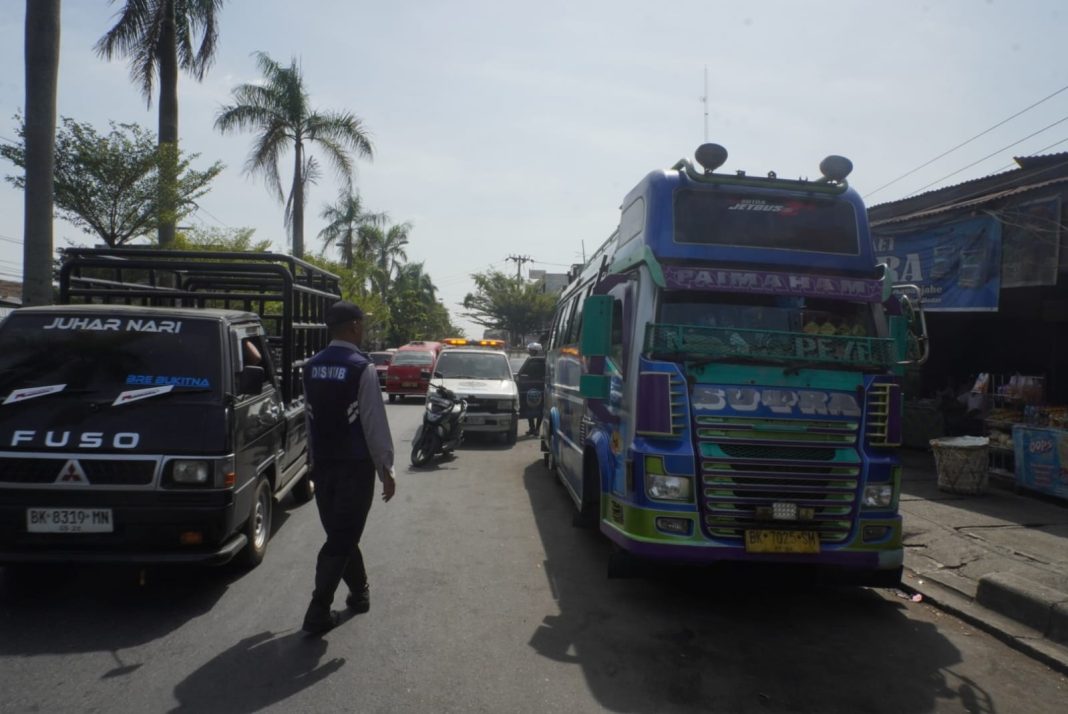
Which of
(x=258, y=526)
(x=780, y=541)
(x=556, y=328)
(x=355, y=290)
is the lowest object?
(x=258, y=526)

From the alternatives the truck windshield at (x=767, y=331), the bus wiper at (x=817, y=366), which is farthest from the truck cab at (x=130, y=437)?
the bus wiper at (x=817, y=366)

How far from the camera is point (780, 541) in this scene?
199 inches

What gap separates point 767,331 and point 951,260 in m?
6.98

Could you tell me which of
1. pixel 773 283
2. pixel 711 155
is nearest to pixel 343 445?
pixel 773 283

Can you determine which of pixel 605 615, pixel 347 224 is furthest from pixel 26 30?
pixel 347 224

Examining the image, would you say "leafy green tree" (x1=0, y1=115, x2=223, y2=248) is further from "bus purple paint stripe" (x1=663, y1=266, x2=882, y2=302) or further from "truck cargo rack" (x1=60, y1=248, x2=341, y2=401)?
"bus purple paint stripe" (x1=663, y1=266, x2=882, y2=302)

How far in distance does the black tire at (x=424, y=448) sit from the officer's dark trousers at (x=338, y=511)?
22.5 ft

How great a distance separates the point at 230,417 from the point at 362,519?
4.04 ft

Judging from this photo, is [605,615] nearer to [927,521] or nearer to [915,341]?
[915,341]

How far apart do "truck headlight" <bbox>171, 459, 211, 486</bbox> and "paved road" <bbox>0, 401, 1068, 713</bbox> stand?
0.87m

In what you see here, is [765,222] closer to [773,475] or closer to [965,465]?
[773,475]

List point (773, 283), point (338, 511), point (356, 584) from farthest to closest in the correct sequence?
1. point (773, 283)
2. point (356, 584)
3. point (338, 511)

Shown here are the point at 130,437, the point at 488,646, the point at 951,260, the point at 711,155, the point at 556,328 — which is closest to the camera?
the point at 488,646

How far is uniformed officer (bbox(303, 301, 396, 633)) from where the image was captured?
4742 millimetres
